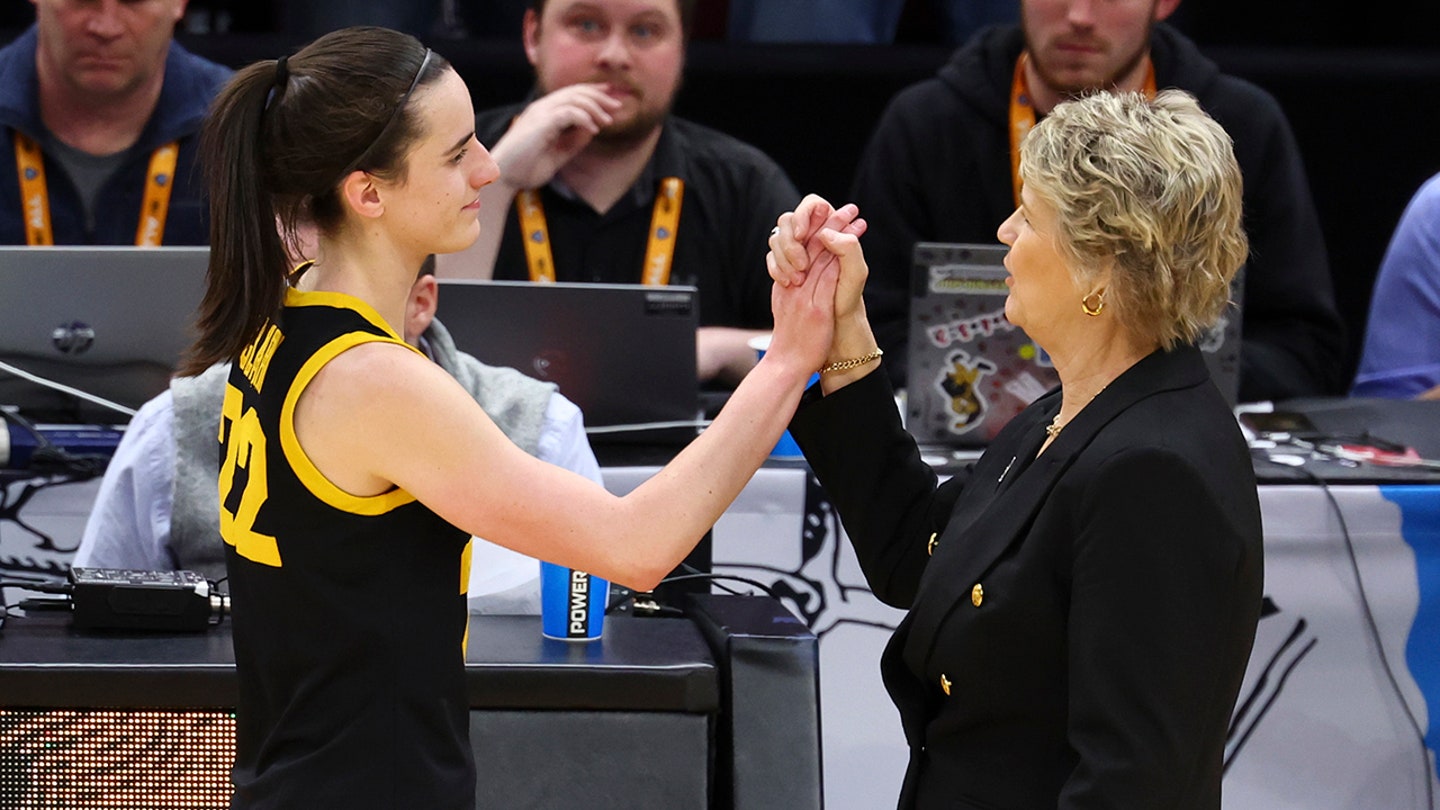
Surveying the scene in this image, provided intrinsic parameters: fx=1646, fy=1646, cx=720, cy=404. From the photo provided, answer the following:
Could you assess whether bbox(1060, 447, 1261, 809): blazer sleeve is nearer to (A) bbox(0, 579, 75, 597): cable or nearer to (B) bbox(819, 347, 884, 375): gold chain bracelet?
(B) bbox(819, 347, 884, 375): gold chain bracelet

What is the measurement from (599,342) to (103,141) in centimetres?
159

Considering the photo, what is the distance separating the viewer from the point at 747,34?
4.85 metres

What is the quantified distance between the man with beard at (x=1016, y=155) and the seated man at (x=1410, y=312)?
0.42 ft

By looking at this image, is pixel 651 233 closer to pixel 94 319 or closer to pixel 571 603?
pixel 94 319

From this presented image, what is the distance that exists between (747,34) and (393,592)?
371cm

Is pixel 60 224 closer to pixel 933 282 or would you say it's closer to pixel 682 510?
pixel 933 282

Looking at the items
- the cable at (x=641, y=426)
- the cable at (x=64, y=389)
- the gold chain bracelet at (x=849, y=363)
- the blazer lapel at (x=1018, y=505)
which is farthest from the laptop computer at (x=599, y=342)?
the blazer lapel at (x=1018, y=505)

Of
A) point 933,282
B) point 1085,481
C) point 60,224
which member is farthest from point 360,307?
point 60,224

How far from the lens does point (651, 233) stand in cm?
374

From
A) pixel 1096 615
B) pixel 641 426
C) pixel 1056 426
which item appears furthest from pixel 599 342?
pixel 1096 615

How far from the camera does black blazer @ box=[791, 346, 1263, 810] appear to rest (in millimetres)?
1399

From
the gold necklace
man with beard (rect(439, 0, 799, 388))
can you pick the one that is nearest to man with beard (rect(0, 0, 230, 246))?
man with beard (rect(439, 0, 799, 388))

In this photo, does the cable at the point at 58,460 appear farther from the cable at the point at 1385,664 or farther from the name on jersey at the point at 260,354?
the cable at the point at 1385,664

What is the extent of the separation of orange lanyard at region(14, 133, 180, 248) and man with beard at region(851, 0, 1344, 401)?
1582mm
